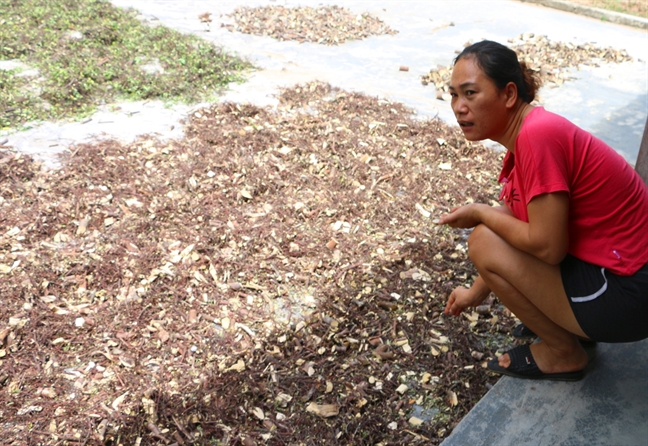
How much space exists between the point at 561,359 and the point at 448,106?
12.1 feet

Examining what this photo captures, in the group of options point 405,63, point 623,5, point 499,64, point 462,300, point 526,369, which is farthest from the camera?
point 623,5

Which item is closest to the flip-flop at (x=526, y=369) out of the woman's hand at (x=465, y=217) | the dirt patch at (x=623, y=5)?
the woman's hand at (x=465, y=217)

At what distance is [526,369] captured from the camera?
98.0 inches

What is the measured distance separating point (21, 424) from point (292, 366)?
3.87 ft

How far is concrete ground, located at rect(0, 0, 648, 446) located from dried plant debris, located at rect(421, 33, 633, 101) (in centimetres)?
16

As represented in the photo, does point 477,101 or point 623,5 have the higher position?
point 477,101

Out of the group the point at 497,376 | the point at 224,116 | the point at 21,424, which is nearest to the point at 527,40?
the point at 224,116

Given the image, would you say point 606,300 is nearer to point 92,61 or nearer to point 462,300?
point 462,300

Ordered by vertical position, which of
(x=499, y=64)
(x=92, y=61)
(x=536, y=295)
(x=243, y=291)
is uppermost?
(x=499, y=64)

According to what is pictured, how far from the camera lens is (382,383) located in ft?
8.86

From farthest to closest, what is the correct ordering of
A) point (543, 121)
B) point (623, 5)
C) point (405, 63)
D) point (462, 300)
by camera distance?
point (623, 5), point (405, 63), point (462, 300), point (543, 121)

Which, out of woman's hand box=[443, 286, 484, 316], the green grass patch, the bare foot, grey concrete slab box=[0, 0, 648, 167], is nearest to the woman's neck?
woman's hand box=[443, 286, 484, 316]

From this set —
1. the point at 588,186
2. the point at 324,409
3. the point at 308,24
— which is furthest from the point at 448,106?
the point at 324,409

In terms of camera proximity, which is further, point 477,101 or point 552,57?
point 552,57
